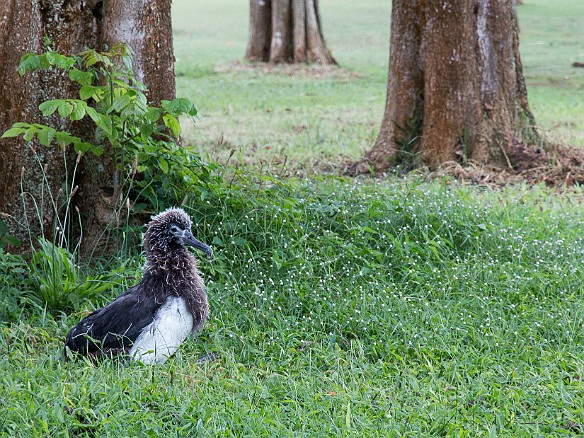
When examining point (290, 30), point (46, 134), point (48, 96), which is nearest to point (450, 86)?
point (48, 96)

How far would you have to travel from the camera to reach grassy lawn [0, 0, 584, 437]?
3.96 meters

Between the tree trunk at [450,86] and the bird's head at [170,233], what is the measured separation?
372 cm

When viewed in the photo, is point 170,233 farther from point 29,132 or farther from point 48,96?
point 48,96

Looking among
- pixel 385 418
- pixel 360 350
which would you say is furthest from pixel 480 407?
pixel 360 350

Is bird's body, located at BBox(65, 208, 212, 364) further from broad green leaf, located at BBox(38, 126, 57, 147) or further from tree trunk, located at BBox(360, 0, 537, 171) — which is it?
tree trunk, located at BBox(360, 0, 537, 171)

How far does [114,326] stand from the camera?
453 centimetres

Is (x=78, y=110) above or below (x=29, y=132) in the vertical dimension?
above

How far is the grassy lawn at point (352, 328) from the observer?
13.0 feet

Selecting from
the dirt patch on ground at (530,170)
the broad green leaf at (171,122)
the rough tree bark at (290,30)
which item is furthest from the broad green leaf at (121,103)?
the rough tree bark at (290,30)

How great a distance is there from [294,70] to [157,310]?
47.2 ft

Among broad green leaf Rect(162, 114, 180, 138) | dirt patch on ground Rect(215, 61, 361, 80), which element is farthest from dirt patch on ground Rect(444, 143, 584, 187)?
dirt patch on ground Rect(215, 61, 361, 80)

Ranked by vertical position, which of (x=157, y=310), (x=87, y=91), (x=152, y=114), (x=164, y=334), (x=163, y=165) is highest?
(x=87, y=91)

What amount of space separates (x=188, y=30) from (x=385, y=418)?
30835 mm

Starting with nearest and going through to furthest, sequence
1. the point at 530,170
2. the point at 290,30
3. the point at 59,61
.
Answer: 1. the point at 59,61
2. the point at 530,170
3. the point at 290,30
